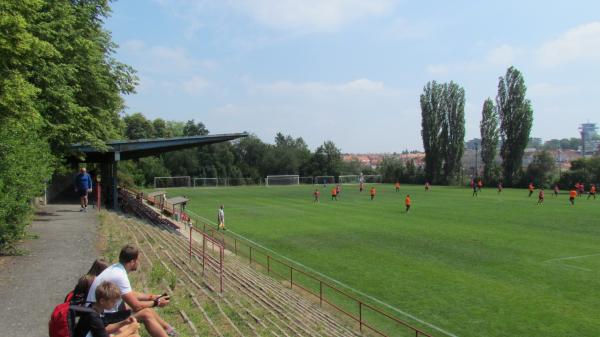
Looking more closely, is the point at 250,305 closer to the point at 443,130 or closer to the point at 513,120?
the point at 513,120

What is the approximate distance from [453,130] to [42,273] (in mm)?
85436

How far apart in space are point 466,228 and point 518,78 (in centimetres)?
5968

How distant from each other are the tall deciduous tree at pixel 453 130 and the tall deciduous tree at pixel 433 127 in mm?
745

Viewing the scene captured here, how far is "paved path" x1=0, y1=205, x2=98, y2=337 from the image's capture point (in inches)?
340

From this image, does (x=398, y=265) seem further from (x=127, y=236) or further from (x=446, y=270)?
(x=127, y=236)

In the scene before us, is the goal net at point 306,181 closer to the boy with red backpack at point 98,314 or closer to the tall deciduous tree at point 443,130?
the tall deciduous tree at point 443,130

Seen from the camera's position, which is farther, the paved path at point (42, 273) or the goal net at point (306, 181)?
the goal net at point (306, 181)

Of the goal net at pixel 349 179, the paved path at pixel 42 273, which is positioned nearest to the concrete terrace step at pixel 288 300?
the paved path at pixel 42 273

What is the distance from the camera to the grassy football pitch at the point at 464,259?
43.7 feet

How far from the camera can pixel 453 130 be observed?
89375 millimetres

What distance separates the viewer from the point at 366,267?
1917 centimetres

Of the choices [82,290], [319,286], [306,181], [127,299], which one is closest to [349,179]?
[306,181]

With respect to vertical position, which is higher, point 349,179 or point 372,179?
point 349,179

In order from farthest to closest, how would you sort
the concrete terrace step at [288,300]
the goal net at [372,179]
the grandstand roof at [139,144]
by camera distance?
the goal net at [372,179] → the grandstand roof at [139,144] → the concrete terrace step at [288,300]
